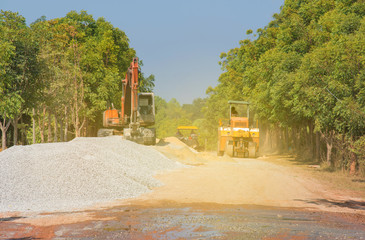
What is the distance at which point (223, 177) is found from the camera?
64.9 feet

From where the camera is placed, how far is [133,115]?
29703mm

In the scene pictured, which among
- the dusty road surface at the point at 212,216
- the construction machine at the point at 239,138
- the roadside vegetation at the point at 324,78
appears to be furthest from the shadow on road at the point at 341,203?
the construction machine at the point at 239,138

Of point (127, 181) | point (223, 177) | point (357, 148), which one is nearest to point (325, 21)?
point (357, 148)

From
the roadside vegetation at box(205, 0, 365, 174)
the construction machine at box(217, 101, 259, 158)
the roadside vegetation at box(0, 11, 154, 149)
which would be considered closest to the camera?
the roadside vegetation at box(205, 0, 365, 174)

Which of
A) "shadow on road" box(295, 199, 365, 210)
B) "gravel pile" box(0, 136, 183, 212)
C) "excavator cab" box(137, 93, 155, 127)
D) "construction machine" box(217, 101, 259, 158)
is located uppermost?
"excavator cab" box(137, 93, 155, 127)

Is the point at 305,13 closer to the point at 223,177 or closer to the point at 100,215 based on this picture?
the point at 223,177

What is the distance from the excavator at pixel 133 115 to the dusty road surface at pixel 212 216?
12.1 metres

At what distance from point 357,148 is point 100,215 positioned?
42.6ft

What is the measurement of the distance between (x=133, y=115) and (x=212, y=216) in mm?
19244

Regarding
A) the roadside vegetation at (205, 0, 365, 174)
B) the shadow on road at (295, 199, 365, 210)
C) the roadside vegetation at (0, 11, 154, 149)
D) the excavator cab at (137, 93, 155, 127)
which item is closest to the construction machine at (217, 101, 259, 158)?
the roadside vegetation at (205, 0, 365, 174)

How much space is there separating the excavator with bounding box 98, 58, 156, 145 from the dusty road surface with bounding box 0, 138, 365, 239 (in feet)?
39.7

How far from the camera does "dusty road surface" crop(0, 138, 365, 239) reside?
369 inches

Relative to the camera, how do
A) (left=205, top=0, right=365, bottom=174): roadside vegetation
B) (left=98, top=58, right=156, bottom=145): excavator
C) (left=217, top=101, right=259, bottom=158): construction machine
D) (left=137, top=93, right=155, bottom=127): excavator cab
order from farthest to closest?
(left=217, top=101, right=259, bottom=158): construction machine < (left=137, top=93, right=155, bottom=127): excavator cab < (left=98, top=58, right=156, bottom=145): excavator < (left=205, top=0, right=365, bottom=174): roadside vegetation

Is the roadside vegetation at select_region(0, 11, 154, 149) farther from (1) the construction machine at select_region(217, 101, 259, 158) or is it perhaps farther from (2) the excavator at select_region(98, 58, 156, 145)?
(1) the construction machine at select_region(217, 101, 259, 158)
